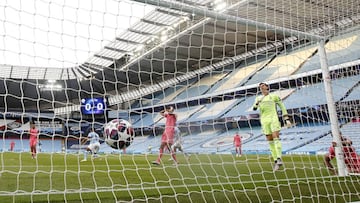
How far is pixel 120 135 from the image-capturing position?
6.61m

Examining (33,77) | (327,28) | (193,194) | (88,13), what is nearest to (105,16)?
(88,13)

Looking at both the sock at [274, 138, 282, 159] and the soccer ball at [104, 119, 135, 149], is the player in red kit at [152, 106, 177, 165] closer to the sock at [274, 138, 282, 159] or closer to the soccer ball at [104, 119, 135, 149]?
the soccer ball at [104, 119, 135, 149]

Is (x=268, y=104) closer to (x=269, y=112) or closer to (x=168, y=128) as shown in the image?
(x=269, y=112)

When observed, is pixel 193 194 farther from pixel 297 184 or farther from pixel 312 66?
pixel 312 66

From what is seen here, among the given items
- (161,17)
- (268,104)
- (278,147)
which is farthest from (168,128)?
(278,147)

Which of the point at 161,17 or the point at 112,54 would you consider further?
the point at 112,54

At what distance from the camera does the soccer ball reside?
21.3 feet

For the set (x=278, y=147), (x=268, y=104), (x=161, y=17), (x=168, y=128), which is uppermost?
(x=161, y=17)

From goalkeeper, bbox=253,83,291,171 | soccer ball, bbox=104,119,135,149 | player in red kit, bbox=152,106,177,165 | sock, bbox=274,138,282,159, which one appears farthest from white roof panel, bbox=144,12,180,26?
sock, bbox=274,138,282,159

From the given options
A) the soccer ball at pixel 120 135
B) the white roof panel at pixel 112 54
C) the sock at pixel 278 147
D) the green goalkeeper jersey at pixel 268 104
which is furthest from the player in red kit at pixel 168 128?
the sock at pixel 278 147

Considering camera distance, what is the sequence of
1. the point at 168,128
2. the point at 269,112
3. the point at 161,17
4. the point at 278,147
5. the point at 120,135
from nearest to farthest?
the point at 278,147
the point at 269,112
the point at 120,135
the point at 168,128
the point at 161,17

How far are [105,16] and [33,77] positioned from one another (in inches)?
988

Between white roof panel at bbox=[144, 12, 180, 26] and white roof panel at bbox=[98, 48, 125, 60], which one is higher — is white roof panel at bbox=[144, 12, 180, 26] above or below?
above

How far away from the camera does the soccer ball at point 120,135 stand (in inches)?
255
